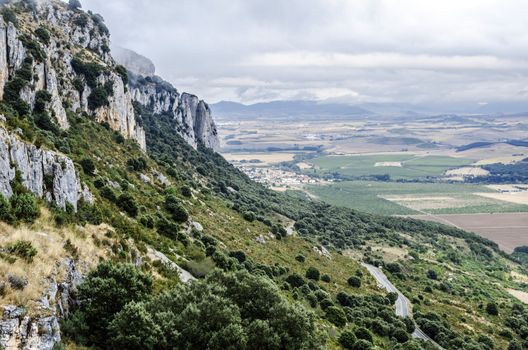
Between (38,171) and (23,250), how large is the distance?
1086cm

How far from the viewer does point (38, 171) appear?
33281 mm

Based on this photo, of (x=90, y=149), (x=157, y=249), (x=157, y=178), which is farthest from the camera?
(x=157, y=178)

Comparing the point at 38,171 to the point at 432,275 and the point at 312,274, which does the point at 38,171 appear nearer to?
the point at 312,274

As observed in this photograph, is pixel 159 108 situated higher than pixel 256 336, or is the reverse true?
pixel 159 108

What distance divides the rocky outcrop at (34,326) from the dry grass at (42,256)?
1.51 feet

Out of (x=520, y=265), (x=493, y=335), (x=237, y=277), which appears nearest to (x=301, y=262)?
(x=493, y=335)

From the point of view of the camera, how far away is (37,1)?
9525 centimetres

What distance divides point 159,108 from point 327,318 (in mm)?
127863

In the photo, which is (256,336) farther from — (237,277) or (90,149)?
(90,149)

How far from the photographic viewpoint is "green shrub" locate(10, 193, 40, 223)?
27.5 meters

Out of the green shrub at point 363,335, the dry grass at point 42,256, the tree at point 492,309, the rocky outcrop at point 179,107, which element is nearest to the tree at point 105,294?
the dry grass at point 42,256

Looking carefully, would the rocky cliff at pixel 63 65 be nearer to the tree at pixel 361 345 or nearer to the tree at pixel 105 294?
the tree at pixel 105 294

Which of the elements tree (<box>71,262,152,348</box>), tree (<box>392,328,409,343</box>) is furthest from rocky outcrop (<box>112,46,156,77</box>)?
tree (<box>71,262,152,348</box>)

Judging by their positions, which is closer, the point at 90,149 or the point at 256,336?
the point at 256,336
